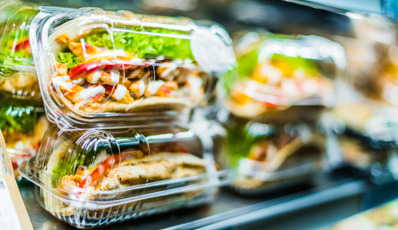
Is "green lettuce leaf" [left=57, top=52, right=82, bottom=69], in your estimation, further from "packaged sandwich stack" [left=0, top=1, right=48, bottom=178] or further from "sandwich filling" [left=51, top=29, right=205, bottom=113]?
"packaged sandwich stack" [left=0, top=1, right=48, bottom=178]

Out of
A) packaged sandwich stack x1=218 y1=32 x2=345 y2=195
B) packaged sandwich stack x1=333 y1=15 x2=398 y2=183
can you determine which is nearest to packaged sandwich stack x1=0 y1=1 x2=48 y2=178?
packaged sandwich stack x1=218 y1=32 x2=345 y2=195

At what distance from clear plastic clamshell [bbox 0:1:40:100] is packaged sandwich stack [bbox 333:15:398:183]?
125cm

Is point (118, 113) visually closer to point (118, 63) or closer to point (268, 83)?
point (118, 63)

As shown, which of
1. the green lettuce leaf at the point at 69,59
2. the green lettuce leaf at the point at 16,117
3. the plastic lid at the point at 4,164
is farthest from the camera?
the green lettuce leaf at the point at 16,117

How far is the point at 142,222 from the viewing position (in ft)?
3.18

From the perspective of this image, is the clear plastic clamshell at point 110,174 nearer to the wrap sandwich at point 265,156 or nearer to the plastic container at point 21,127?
the plastic container at point 21,127

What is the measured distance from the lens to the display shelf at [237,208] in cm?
94

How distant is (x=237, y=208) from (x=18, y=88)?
2.30 feet

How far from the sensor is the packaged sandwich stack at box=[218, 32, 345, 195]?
4.43 ft

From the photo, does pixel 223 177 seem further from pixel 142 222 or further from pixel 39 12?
pixel 39 12

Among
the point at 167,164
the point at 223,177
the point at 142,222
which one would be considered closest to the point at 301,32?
the point at 223,177

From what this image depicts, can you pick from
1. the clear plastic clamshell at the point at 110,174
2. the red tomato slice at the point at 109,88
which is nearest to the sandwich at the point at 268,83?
the clear plastic clamshell at the point at 110,174

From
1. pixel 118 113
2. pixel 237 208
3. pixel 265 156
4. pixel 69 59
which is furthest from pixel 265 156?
pixel 69 59

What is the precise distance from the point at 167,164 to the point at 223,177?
0.23m
